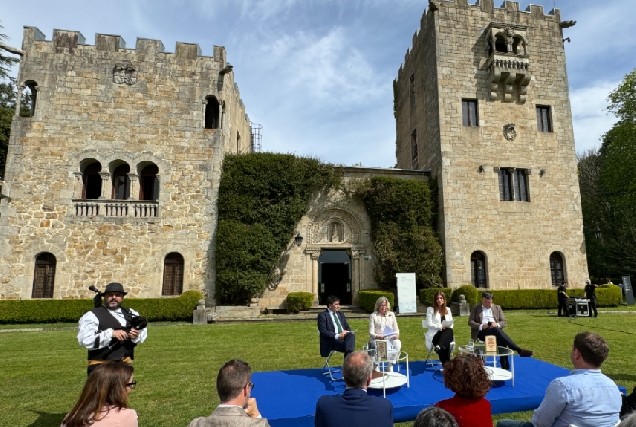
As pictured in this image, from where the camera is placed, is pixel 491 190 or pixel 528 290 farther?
pixel 491 190

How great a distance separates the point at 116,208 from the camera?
14.9 m

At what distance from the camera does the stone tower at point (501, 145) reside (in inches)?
643

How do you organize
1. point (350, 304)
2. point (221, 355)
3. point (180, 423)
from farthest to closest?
point (350, 304) < point (221, 355) < point (180, 423)

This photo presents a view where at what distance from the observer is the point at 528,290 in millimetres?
15492

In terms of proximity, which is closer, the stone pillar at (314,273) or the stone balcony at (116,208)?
the stone balcony at (116,208)

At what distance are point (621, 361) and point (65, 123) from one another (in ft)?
60.0

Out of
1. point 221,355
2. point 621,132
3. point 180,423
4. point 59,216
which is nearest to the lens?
point 180,423

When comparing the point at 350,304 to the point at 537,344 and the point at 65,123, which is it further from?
the point at 65,123

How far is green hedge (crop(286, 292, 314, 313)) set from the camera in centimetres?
1475

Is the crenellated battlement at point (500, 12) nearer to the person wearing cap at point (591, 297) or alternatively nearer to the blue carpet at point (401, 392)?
the person wearing cap at point (591, 297)

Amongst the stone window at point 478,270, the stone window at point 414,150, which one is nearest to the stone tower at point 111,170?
the stone window at point 414,150

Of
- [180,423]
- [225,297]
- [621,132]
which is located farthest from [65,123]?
[621,132]

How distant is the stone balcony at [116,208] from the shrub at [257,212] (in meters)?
2.70

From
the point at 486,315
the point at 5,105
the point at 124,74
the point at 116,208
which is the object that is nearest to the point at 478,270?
the point at 486,315
